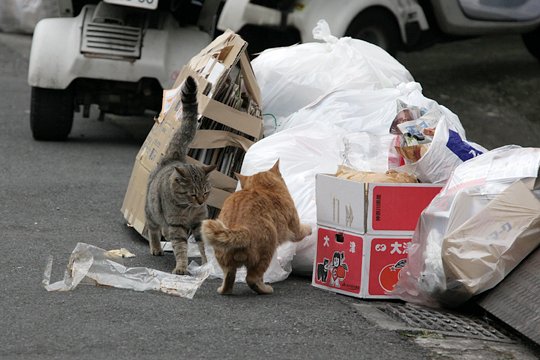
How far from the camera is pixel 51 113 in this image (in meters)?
8.54

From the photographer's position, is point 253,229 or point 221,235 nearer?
point 221,235

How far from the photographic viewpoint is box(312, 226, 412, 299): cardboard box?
16.5ft

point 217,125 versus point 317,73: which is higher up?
point 317,73

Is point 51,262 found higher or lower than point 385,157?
lower

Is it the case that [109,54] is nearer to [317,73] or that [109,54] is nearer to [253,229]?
[317,73]

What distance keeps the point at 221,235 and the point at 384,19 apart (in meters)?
5.62

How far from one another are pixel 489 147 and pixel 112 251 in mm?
4625

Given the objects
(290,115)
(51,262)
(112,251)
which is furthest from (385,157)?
(51,262)

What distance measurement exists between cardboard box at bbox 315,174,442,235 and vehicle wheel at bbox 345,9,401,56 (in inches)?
181

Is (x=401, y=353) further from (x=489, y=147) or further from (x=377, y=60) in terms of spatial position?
(x=489, y=147)

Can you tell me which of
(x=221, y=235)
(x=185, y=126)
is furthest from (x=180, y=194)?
(x=221, y=235)

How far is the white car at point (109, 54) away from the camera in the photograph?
8148 millimetres

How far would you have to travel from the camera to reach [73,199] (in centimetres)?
695

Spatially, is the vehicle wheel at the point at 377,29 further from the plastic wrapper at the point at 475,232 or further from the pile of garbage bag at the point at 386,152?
the plastic wrapper at the point at 475,232
